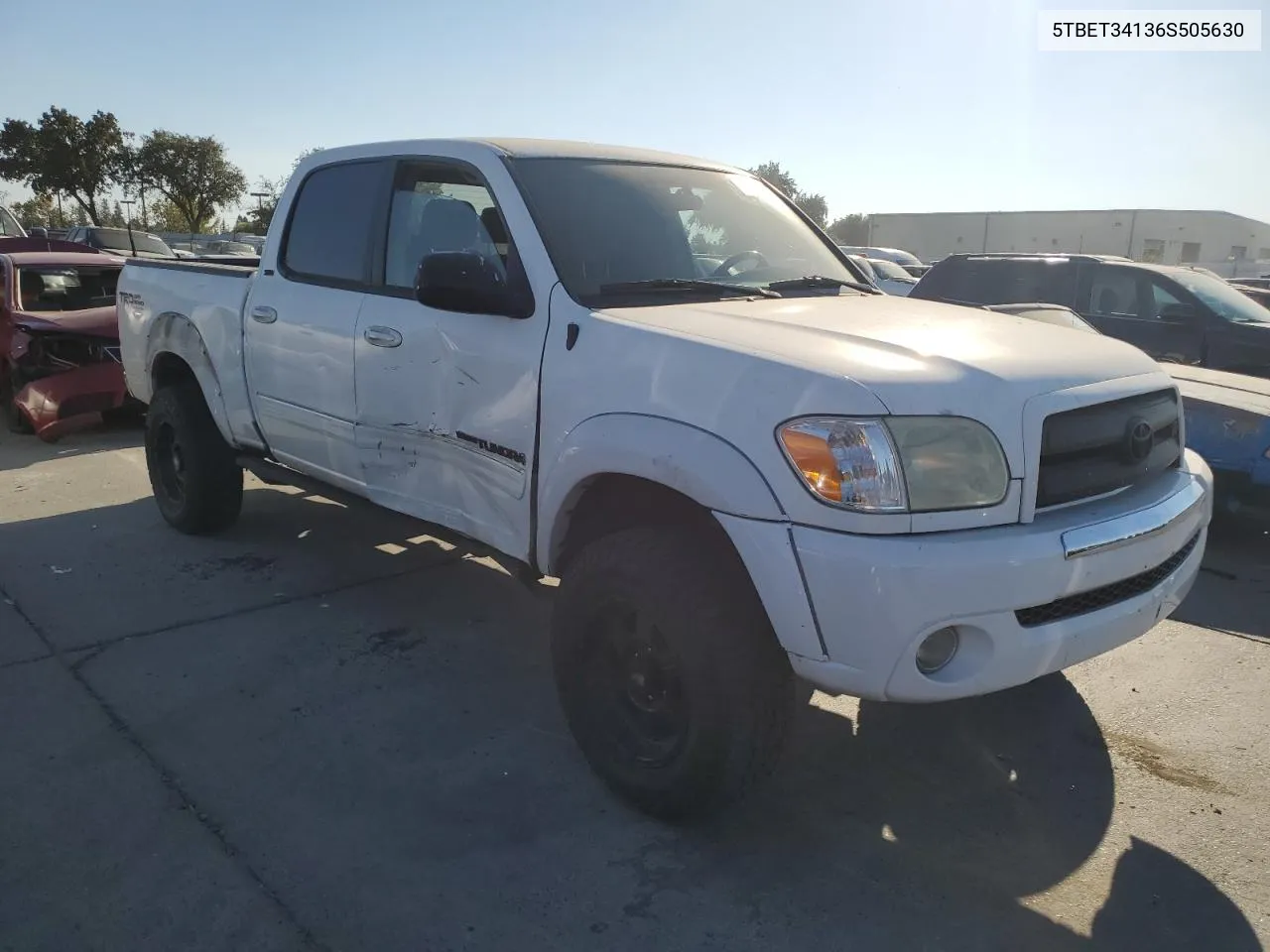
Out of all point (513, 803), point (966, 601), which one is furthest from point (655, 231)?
point (513, 803)

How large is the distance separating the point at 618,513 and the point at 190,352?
126 inches

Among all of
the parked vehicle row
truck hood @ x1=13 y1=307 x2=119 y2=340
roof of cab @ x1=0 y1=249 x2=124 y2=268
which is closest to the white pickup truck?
the parked vehicle row

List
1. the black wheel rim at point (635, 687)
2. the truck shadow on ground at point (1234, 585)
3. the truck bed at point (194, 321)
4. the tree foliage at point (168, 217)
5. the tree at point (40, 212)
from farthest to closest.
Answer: the tree foliage at point (168, 217) → the tree at point (40, 212) → the truck bed at point (194, 321) → the truck shadow on ground at point (1234, 585) → the black wheel rim at point (635, 687)

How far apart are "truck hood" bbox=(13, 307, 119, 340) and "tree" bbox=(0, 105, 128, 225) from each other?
3368cm

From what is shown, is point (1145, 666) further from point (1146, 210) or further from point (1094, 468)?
point (1146, 210)

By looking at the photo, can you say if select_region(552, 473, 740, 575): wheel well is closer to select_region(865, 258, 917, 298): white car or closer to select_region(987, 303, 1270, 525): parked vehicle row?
select_region(987, 303, 1270, 525): parked vehicle row

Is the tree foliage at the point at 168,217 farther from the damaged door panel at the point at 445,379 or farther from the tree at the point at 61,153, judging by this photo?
the damaged door panel at the point at 445,379

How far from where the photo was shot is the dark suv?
312 inches

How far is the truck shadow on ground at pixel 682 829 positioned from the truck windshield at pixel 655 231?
1.16m

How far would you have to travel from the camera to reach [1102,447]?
8.89 ft

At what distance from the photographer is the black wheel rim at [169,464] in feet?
17.9

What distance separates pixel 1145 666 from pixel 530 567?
2.63 m

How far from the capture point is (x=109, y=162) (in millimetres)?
37594

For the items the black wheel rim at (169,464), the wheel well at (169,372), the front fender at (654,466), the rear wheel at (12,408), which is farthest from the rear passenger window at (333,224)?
the rear wheel at (12,408)
